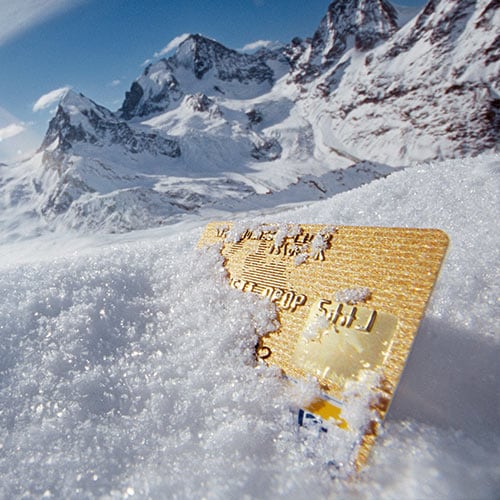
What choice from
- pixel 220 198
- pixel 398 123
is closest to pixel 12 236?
pixel 220 198

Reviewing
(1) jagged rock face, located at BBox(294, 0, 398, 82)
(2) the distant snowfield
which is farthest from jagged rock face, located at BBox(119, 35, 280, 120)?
(2) the distant snowfield

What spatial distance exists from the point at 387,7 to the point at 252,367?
9998 centimetres

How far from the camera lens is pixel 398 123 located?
6175cm

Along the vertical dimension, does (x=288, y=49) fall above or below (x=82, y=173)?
above

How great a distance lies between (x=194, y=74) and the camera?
9550 centimetres

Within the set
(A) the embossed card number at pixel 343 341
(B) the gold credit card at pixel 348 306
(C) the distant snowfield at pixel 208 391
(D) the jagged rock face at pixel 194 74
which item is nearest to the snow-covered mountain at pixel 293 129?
(D) the jagged rock face at pixel 194 74

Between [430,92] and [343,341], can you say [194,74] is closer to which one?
[430,92]

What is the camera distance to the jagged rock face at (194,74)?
92188 millimetres

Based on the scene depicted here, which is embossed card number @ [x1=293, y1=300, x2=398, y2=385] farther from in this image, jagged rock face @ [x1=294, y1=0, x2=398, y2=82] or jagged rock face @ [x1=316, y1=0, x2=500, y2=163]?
jagged rock face @ [x1=294, y1=0, x2=398, y2=82]

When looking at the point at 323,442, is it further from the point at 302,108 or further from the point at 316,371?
the point at 302,108

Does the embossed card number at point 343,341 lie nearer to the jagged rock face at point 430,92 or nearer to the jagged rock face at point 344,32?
the jagged rock face at point 430,92

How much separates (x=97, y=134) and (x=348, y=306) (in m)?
86.3

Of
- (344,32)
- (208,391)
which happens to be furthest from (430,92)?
(208,391)

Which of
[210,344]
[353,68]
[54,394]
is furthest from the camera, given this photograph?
[353,68]
